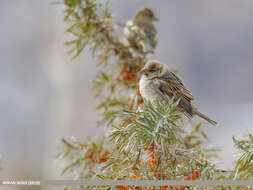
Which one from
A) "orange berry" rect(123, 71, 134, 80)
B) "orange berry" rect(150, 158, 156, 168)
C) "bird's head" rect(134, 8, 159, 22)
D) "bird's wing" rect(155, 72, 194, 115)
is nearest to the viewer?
"orange berry" rect(150, 158, 156, 168)

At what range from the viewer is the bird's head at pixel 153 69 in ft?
2.81

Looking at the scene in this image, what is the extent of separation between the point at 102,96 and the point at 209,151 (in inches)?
13.0

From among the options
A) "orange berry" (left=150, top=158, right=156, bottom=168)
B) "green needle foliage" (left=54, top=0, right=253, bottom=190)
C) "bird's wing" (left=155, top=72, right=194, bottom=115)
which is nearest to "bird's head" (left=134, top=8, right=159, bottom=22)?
"green needle foliage" (left=54, top=0, right=253, bottom=190)

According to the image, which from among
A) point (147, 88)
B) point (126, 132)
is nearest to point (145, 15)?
point (147, 88)

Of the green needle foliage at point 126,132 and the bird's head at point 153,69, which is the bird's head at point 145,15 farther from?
the bird's head at point 153,69

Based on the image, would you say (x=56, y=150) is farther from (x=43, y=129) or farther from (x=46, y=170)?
(x=43, y=129)

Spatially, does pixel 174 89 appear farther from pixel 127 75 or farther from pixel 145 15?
pixel 145 15

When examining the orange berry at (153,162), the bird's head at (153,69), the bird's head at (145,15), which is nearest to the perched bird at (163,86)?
the bird's head at (153,69)

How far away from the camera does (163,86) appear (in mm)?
904

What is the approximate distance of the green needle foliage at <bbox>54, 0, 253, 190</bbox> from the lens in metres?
0.50

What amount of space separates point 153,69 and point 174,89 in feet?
0.26

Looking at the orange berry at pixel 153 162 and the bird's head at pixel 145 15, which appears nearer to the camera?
the orange berry at pixel 153 162

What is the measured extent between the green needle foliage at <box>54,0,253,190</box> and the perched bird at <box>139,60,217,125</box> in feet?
0.11

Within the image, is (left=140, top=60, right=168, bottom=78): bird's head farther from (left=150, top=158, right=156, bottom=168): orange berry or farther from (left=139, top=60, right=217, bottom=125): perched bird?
(left=150, top=158, right=156, bottom=168): orange berry
